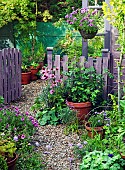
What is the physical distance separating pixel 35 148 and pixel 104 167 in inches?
53.7

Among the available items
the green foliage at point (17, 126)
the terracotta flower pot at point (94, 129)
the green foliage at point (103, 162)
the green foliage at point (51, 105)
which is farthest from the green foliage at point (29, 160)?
the green foliage at point (51, 105)

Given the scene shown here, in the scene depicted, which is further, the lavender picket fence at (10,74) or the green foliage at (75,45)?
the green foliage at (75,45)

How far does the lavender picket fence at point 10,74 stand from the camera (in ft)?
20.5

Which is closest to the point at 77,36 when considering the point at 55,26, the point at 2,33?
the point at 55,26

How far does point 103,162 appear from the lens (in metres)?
3.65

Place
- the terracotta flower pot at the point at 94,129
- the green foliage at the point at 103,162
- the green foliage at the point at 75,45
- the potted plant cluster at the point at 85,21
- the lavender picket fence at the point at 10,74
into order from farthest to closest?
the green foliage at the point at 75,45
the lavender picket fence at the point at 10,74
the potted plant cluster at the point at 85,21
the terracotta flower pot at the point at 94,129
the green foliage at the point at 103,162

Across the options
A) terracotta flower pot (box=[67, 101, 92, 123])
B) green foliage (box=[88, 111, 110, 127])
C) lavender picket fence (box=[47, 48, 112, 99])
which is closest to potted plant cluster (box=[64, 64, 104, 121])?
terracotta flower pot (box=[67, 101, 92, 123])

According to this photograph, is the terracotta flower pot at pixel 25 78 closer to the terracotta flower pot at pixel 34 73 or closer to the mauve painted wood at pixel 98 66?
the terracotta flower pot at pixel 34 73

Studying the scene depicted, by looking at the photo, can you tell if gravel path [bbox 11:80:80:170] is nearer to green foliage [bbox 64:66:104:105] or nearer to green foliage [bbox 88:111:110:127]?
green foliage [bbox 88:111:110:127]

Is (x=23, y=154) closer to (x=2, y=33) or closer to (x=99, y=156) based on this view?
(x=99, y=156)

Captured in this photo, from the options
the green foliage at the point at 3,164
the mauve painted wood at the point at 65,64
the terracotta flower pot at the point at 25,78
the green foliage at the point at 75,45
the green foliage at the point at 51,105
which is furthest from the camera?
the green foliage at the point at 75,45

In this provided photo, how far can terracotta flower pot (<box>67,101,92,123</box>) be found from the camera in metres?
5.34

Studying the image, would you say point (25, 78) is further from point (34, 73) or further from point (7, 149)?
point (7, 149)

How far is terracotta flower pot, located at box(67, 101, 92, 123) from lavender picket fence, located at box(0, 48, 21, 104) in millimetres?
1555
